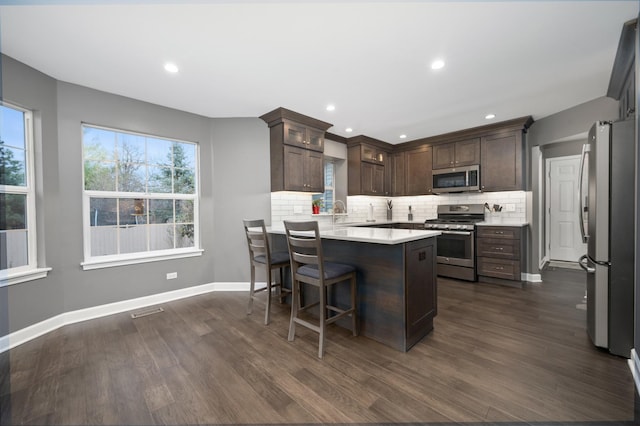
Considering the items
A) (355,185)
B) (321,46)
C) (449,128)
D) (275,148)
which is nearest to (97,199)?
(275,148)

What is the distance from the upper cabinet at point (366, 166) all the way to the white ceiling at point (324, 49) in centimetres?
171

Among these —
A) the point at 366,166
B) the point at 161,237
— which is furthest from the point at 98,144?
the point at 366,166

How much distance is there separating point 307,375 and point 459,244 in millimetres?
3649

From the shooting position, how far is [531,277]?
13.8ft

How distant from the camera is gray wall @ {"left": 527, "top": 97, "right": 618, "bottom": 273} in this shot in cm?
338

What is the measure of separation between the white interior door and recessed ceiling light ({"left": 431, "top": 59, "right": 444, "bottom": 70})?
14.9 feet

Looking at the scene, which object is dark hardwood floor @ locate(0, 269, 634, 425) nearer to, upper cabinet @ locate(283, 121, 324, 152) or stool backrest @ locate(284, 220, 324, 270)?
stool backrest @ locate(284, 220, 324, 270)

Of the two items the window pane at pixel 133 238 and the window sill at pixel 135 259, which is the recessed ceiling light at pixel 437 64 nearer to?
the window sill at pixel 135 259

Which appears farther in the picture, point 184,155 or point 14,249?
point 184,155

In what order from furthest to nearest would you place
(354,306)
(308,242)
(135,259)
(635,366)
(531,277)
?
(531,277) < (135,259) < (354,306) < (308,242) < (635,366)

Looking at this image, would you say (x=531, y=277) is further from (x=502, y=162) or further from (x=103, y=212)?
(x=103, y=212)

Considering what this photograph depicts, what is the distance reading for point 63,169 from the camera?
2832 millimetres

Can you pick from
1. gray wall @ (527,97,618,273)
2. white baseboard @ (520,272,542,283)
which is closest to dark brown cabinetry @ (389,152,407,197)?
gray wall @ (527,97,618,273)

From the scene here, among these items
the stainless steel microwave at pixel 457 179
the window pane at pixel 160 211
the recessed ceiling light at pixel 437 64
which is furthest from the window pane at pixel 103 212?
the stainless steel microwave at pixel 457 179
